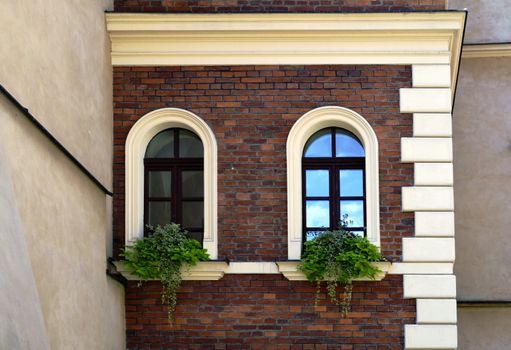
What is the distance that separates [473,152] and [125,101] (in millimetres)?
6504

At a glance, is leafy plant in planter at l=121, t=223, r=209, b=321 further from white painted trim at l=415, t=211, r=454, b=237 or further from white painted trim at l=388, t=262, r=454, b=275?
white painted trim at l=415, t=211, r=454, b=237

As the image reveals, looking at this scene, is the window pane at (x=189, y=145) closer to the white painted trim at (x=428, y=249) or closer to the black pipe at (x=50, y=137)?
the black pipe at (x=50, y=137)

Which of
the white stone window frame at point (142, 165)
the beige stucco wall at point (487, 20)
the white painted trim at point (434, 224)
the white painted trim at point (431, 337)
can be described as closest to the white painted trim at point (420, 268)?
the white painted trim at point (434, 224)

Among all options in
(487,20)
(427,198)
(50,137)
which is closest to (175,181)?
(427,198)

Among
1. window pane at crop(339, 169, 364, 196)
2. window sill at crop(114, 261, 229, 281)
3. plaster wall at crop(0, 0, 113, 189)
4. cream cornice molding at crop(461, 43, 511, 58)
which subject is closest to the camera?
plaster wall at crop(0, 0, 113, 189)

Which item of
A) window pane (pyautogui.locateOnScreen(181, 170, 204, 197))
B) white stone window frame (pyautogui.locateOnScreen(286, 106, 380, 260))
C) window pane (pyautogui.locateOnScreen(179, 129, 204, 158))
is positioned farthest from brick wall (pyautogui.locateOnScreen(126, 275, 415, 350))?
window pane (pyautogui.locateOnScreen(179, 129, 204, 158))

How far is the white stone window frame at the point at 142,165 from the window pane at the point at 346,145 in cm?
154

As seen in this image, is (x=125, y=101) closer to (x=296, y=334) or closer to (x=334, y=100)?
(x=334, y=100)

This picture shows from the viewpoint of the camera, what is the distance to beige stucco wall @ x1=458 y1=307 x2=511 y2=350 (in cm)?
1891

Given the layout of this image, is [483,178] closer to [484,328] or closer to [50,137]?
[484,328]

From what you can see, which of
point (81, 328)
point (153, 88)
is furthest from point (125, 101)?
point (81, 328)

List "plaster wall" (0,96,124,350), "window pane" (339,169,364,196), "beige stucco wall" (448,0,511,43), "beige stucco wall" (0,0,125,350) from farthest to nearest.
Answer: "beige stucco wall" (448,0,511,43)
"window pane" (339,169,364,196)
"plaster wall" (0,96,124,350)
"beige stucco wall" (0,0,125,350)

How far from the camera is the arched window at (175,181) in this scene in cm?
1552

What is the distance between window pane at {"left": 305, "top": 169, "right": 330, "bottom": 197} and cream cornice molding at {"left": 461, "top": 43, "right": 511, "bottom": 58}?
17.5 ft
